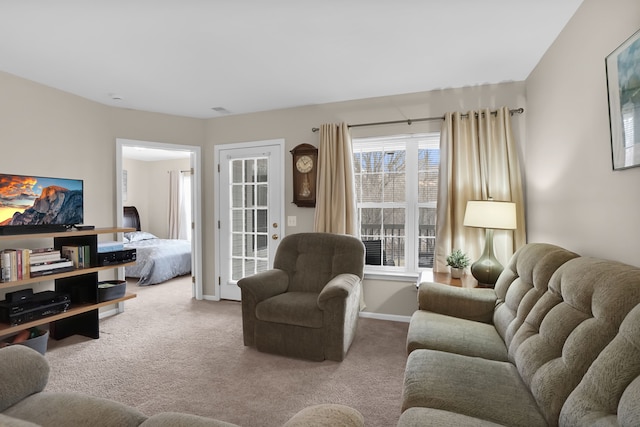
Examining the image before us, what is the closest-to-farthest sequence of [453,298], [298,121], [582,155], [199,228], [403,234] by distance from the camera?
[582,155], [453,298], [403,234], [298,121], [199,228]

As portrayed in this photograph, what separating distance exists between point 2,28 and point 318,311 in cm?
299

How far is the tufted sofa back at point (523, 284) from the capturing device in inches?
67.9

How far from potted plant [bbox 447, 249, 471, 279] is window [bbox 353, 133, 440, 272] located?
1.65ft

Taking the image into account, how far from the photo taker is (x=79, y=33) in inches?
87.0

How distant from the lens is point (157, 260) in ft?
17.0

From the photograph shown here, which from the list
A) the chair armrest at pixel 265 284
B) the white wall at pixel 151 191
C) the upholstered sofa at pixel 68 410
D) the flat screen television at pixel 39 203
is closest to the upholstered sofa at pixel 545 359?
the upholstered sofa at pixel 68 410

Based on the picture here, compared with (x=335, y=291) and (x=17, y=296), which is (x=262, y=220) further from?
(x=17, y=296)

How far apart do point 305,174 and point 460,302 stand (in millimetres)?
→ 2220

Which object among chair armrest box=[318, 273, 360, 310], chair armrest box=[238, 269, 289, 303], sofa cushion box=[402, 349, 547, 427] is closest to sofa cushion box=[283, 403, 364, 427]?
sofa cushion box=[402, 349, 547, 427]

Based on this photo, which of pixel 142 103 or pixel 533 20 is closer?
pixel 533 20

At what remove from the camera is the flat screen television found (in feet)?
8.92

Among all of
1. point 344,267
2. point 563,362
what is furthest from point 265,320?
point 563,362

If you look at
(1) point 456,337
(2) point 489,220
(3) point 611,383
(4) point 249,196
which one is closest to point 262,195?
(4) point 249,196

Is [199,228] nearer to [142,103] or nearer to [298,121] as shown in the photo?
[142,103]
